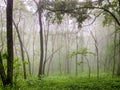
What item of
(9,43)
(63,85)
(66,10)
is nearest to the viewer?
(9,43)

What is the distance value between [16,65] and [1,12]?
55.6 ft

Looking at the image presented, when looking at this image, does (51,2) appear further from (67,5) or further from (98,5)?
(98,5)

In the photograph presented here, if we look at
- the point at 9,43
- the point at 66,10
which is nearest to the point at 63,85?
the point at 9,43

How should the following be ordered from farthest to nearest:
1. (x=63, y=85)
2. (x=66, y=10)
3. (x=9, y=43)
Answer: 1. (x=66, y=10)
2. (x=63, y=85)
3. (x=9, y=43)

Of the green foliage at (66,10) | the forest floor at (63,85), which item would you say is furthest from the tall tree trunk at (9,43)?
the green foliage at (66,10)

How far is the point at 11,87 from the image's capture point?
10.9m

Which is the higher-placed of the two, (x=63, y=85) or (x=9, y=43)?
(x=9, y=43)

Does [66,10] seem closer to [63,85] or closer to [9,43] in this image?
[9,43]

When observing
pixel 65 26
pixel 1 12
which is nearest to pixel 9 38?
pixel 1 12

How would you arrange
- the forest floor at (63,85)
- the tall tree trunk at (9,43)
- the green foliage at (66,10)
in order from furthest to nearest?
the green foliage at (66,10) < the forest floor at (63,85) < the tall tree trunk at (9,43)

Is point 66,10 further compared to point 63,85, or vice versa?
point 66,10

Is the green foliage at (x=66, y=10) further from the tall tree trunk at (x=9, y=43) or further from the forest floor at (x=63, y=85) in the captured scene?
the forest floor at (x=63, y=85)

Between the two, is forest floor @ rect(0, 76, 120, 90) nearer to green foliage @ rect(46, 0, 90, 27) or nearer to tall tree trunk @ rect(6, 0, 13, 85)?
tall tree trunk @ rect(6, 0, 13, 85)

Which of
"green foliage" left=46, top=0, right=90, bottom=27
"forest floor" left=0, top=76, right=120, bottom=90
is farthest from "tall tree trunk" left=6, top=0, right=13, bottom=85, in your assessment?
"green foliage" left=46, top=0, right=90, bottom=27
